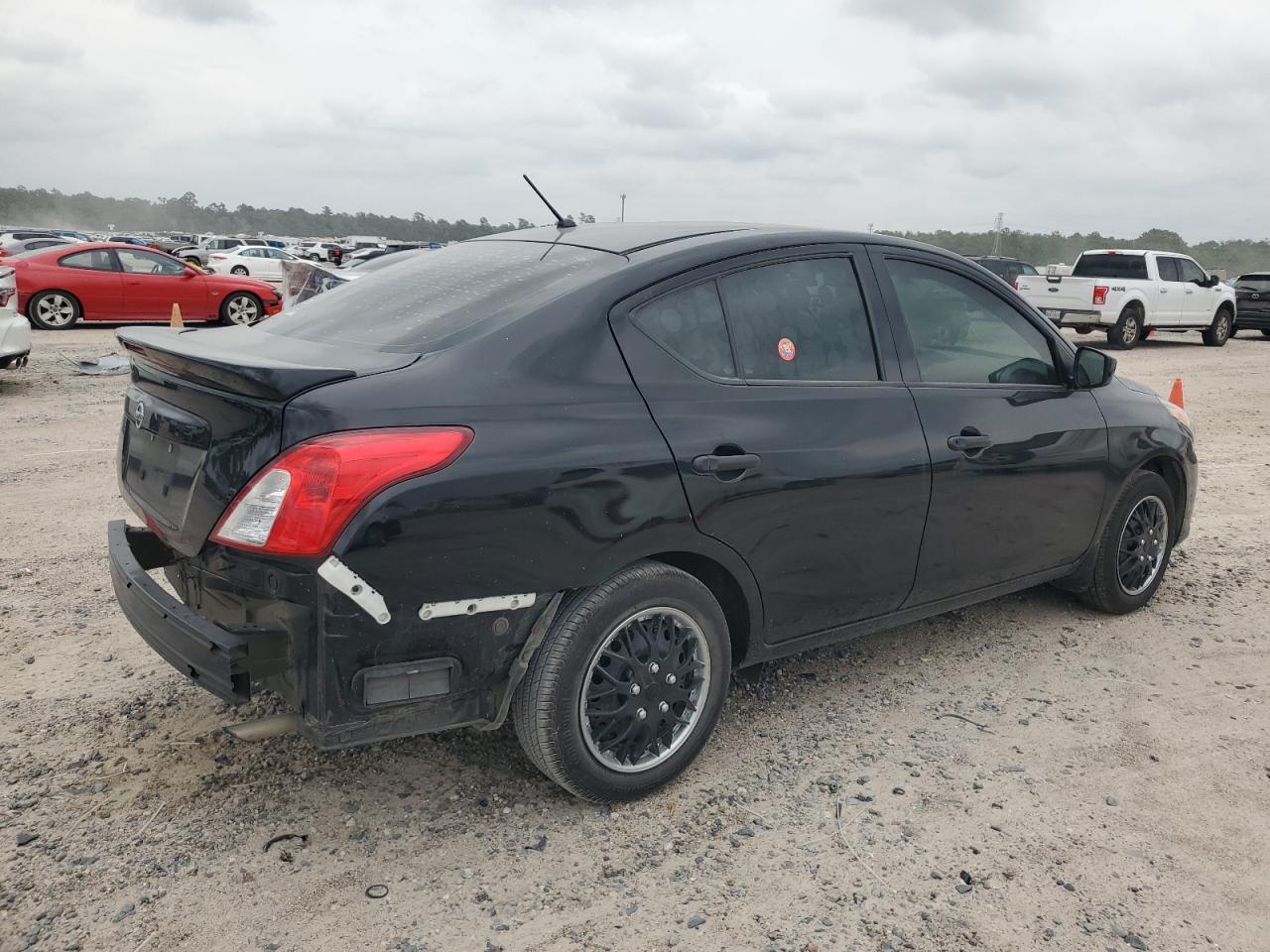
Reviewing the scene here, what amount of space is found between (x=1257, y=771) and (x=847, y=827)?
1478mm

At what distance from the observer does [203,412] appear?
2.80 metres

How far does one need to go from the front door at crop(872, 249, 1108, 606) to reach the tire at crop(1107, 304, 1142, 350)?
16.2m

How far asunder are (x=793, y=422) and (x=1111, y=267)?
18511 mm

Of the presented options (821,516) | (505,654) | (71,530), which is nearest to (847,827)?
(821,516)

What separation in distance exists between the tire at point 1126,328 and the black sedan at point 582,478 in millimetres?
16456

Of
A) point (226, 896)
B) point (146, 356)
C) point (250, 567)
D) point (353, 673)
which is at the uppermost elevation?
point (146, 356)

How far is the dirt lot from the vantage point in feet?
8.59

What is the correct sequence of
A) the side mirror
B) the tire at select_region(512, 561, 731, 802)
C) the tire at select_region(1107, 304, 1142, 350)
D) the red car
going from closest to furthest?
1. the tire at select_region(512, 561, 731, 802)
2. the side mirror
3. the red car
4. the tire at select_region(1107, 304, 1142, 350)

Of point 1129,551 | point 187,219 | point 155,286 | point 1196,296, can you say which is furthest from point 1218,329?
point 187,219

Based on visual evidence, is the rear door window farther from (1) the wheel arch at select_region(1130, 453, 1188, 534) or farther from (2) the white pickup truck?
(1) the wheel arch at select_region(1130, 453, 1188, 534)

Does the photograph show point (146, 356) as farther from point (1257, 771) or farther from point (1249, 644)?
point (1249, 644)

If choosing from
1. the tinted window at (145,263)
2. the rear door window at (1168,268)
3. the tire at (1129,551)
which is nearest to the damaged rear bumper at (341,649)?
the tire at (1129,551)

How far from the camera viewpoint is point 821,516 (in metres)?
3.37

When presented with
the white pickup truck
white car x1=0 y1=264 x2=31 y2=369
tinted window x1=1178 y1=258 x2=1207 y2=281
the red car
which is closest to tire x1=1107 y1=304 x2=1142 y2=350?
the white pickup truck
